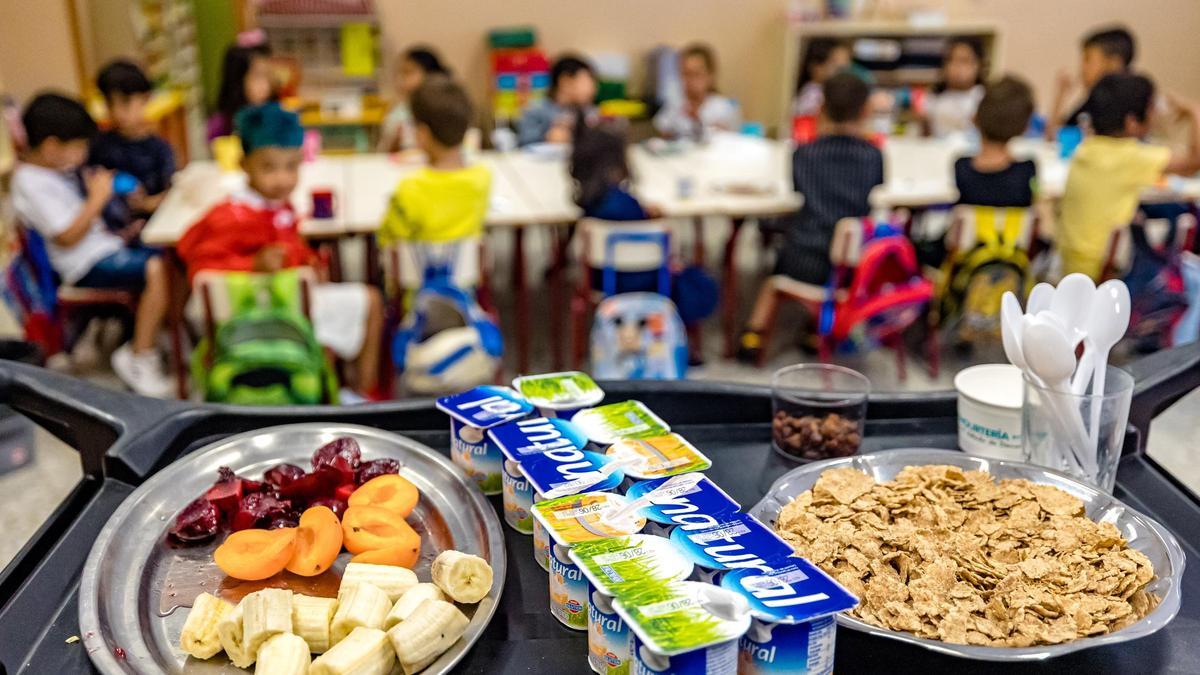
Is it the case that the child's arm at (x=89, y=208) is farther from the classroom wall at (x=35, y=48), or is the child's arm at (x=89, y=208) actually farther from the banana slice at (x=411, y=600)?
the banana slice at (x=411, y=600)

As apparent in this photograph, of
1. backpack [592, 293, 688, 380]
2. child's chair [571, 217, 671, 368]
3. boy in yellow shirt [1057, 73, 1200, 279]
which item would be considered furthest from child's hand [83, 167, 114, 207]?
boy in yellow shirt [1057, 73, 1200, 279]

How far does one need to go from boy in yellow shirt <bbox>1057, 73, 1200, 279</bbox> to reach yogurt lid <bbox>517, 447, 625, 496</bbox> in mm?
2977

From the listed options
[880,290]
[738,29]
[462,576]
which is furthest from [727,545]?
[738,29]

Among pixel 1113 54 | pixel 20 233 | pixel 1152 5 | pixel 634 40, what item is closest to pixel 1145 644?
pixel 20 233

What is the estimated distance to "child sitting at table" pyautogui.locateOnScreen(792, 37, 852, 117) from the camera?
18.4 feet

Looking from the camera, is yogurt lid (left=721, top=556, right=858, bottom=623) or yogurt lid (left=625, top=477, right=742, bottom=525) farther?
yogurt lid (left=625, top=477, right=742, bottom=525)

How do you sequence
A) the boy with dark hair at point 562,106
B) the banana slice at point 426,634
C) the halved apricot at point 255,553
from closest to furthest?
the banana slice at point 426,634 → the halved apricot at point 255,553 → the boy with dark hair at point 562,106

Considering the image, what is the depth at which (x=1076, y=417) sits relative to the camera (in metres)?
1.23

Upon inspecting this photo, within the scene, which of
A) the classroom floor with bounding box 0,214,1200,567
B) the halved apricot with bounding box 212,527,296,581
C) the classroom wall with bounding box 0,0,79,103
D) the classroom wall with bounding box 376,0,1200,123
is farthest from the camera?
the classroom wall with bounding box 376,0,1200,123

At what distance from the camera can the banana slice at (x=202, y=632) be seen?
984mm

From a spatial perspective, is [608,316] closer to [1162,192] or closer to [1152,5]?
[1162,192]

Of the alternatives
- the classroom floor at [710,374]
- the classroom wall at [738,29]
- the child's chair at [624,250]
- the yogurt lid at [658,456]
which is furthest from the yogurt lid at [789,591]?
the classroom wall at [738,29]

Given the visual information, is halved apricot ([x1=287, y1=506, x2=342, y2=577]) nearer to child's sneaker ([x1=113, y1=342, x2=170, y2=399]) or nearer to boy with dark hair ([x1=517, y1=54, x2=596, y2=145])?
child's sneaker ([x1=113, y1=342, x2=170, y2=399])

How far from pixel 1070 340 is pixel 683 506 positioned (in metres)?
0.51
